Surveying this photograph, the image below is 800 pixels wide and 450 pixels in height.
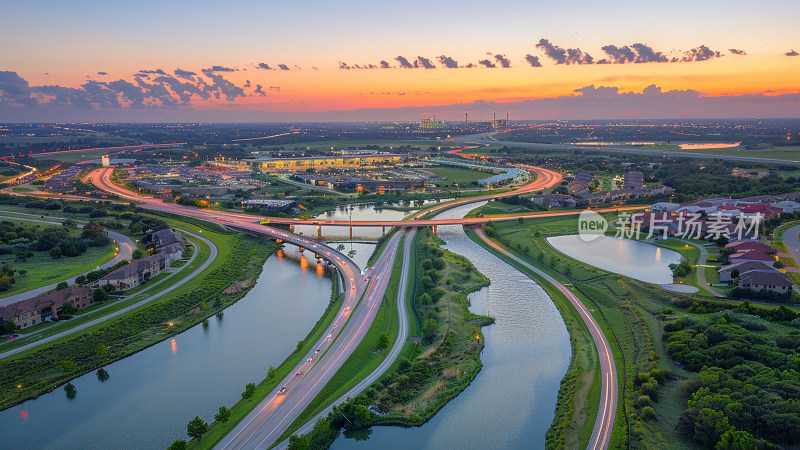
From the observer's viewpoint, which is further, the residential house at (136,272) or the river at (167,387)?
the residential house at (136,272)

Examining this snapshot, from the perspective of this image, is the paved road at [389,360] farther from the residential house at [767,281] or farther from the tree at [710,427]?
the residential house at [767,281]

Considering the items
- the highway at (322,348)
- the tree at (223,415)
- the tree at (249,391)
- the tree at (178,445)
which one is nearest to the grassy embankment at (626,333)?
the highway at (322,348)

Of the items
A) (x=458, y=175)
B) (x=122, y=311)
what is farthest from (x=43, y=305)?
(x=458, y=175)

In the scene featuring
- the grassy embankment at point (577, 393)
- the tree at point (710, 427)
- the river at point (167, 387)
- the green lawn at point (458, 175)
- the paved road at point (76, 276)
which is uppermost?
the green lawn at point (458, 175)

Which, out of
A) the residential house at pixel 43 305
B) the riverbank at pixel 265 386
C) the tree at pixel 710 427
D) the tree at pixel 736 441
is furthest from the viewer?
the residential house at pixel 43 305

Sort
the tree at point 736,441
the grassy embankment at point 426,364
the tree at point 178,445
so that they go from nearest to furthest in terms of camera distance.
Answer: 1. the tree at point 736,441
2. the tree at point 178,445
3. the grassy embankment at point 426,364

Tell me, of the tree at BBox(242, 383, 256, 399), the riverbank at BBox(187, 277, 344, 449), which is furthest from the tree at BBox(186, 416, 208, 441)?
the tree at BBox(242, 383, 256, 399)

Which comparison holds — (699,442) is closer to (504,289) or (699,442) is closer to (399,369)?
(399,369)

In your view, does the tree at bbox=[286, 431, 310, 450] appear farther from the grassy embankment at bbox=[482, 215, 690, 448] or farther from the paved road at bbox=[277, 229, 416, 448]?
the grassy embankment at bbox=[482, 215, 690, 448]

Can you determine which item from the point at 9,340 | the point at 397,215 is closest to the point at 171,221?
the point at 397,215
